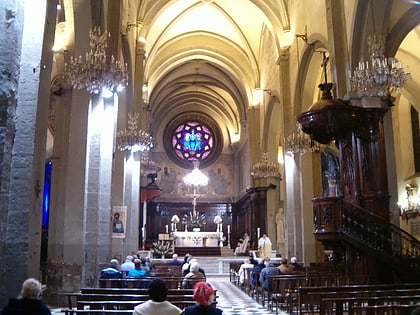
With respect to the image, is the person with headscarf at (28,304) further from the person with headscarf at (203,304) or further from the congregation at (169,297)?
the person with headscarf at (203,304)

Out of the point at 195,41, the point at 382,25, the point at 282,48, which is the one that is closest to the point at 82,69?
the point at 382,25

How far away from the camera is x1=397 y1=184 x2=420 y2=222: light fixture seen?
1973 centimetres

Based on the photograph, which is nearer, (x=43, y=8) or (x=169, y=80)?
(x=43, y=8)

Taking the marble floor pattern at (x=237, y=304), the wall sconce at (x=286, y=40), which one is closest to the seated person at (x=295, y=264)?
the marble floor pattern at (x=237, y=304)

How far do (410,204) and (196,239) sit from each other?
12.0m

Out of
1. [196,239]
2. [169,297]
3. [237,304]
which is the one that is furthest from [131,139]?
[196,239]

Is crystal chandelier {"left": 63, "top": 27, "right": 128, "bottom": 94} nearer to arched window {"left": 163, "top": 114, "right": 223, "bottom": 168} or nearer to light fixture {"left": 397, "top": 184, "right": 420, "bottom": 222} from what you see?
light fixture {"left": 397, "top": 184, "right": 420, "bottom": 222}

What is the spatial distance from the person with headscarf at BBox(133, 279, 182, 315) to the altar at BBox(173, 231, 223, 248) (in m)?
22.5

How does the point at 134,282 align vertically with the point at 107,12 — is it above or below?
below

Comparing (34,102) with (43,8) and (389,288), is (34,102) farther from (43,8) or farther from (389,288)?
(389,288)

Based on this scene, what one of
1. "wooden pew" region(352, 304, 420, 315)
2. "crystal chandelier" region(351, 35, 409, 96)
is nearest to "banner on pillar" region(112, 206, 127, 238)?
"crystal chandelier" region(351, 35, 409, 96)

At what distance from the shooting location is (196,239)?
88.7 feet

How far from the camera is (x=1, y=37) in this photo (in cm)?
431

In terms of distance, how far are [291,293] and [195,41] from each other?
20927mm
